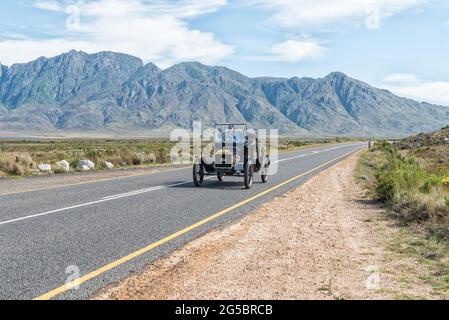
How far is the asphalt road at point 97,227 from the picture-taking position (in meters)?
5.90

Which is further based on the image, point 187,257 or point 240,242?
point 240,242

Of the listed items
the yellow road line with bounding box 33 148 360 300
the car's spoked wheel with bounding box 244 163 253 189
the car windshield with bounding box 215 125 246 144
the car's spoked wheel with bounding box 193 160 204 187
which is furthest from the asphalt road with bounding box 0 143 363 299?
the car windshield with bounding box 215 125 246 144

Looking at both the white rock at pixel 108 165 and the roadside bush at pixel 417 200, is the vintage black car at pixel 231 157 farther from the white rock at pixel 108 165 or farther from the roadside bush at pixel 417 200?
the white rock at pixel 108 165

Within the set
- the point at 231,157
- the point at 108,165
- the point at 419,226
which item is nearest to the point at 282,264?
the point at 419,226

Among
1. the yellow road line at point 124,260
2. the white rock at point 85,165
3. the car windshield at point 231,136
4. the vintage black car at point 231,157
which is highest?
the car windshield at point 231,136

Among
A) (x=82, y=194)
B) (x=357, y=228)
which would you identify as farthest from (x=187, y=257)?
(x=82, y=194)

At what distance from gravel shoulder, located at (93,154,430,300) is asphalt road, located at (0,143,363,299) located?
39 cm

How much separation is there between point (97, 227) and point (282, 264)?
148 inches

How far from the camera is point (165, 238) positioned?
26.6ft

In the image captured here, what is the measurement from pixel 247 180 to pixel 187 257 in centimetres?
860

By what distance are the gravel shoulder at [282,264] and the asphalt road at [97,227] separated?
39cm

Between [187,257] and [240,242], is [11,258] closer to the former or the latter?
[187,257]

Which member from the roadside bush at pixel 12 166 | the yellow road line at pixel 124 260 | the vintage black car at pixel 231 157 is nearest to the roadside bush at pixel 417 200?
the yellow road line at pixel 124 260

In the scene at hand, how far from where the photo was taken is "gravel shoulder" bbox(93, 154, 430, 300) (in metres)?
5.45
